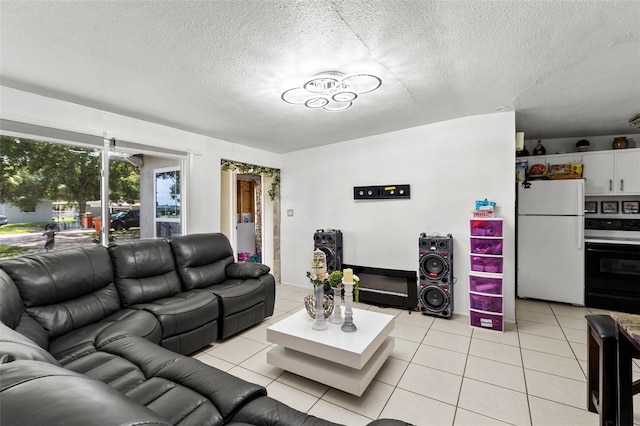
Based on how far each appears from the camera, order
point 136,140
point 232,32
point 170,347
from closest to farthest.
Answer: point 232,32 → point 170,347 → point 136,140

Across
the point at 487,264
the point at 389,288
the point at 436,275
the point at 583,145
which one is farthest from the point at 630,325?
the point at 583,145

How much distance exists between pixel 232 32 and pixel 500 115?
3075mm

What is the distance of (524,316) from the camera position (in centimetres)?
360

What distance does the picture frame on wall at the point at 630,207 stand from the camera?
3999 millimetres

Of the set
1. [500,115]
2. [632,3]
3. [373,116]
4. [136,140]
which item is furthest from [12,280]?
[500,115]

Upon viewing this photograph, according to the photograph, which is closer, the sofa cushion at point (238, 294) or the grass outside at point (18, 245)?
the grass outside at point (18, 245)

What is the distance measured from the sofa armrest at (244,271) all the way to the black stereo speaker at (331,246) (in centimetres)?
115

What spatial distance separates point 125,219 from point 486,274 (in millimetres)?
4238

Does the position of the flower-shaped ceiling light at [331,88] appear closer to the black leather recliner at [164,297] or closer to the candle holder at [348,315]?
the candle holder at [348,315]

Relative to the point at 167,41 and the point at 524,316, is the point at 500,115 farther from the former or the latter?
the point at 167,41

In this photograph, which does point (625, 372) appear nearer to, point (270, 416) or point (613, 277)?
point (270, 416)

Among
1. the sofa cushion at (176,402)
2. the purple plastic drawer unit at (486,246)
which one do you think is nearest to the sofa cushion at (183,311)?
the sofa cushion at (176,402)

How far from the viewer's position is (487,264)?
128 inches

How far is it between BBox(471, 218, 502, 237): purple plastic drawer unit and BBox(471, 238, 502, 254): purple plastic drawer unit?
0.06 m
